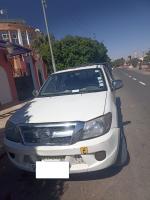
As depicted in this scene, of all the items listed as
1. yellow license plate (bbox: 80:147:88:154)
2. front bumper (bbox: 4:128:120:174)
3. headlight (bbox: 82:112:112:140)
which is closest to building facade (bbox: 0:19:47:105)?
front bumper (bbox: 4:128:120:174)

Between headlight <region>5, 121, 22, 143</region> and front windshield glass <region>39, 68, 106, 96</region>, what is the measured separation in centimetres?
159

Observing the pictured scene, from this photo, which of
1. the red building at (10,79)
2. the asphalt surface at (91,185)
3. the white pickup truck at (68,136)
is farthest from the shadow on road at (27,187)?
the red building at (10,79)

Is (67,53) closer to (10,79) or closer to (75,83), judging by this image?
(10,79)

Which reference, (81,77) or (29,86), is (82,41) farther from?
(81,77)

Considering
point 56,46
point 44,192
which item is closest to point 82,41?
point 56,46

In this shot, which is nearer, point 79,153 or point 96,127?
point 79,153

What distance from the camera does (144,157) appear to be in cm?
530

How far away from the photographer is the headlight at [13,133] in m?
4.55

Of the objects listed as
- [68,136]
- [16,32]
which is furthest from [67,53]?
[68,136]

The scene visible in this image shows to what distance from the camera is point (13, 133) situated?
4.63 metres

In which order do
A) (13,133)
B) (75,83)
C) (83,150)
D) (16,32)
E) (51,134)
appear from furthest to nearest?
(16,32) < (75,83) < (13,133) < (51,134) < (83,150)

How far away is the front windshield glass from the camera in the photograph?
20.0 ft

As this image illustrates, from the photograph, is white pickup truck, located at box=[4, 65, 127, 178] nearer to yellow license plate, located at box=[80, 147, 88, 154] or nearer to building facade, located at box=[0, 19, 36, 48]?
yellow license plate, located at box=[80, 147, 88, 154]

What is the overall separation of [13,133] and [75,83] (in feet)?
7.25
